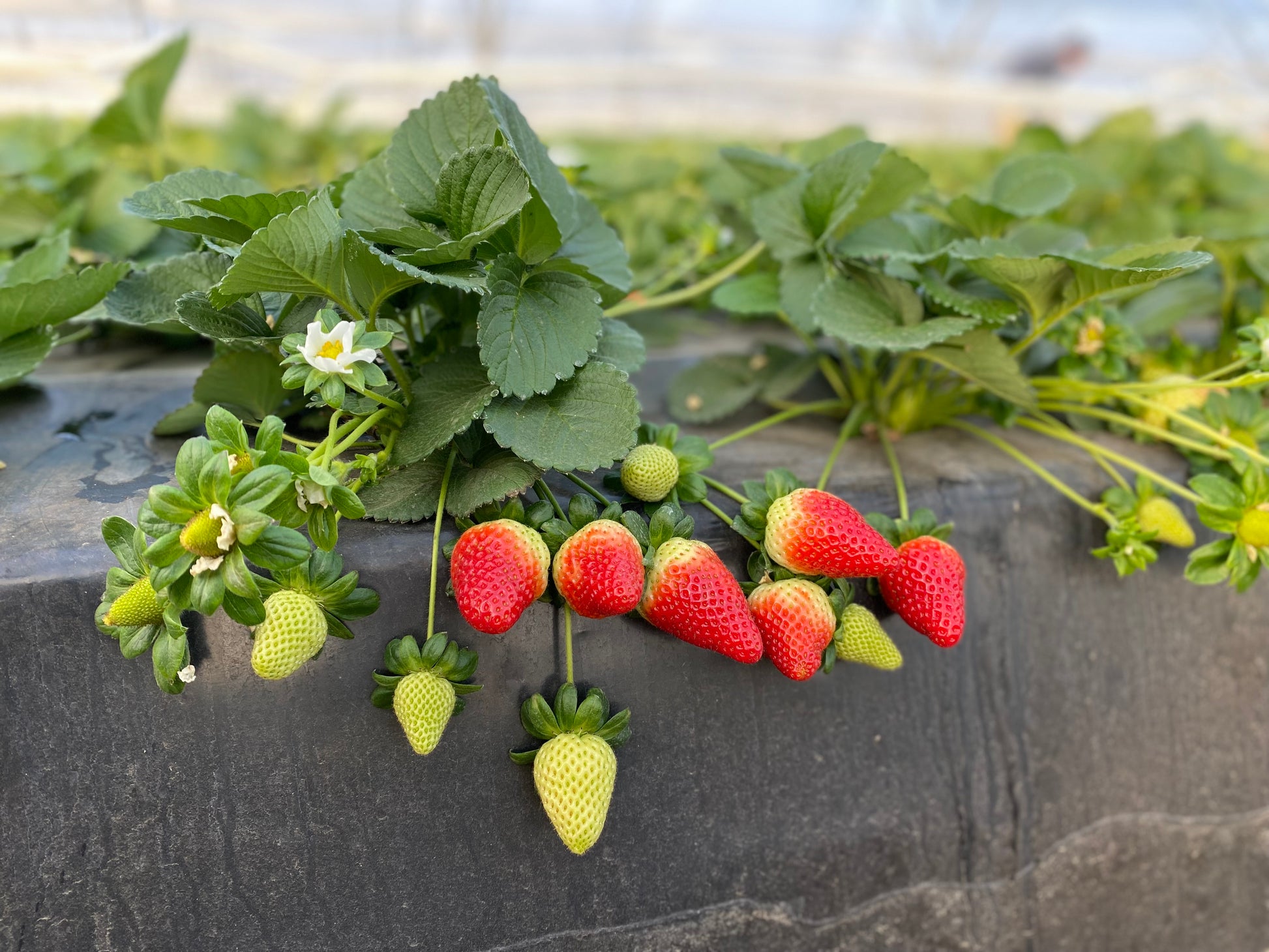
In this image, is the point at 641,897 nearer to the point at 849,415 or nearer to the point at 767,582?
the point at 767,582

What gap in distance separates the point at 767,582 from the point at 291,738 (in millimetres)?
346

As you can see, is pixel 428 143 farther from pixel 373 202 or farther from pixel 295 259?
pixel 295 259

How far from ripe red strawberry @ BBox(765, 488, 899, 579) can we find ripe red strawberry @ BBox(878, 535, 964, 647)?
3cm

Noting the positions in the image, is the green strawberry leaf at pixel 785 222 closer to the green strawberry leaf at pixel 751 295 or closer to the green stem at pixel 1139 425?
the green strawberry leaf at pixel 751 295

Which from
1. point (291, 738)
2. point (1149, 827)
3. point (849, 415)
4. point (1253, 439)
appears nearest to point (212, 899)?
point (291, 738)

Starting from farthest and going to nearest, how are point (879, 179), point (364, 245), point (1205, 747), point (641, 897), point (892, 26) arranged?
1. point (892, 26)
2. point (1205, 747)
3. point (879, 179)
4. point (641, 897)
5. point (364, 245)

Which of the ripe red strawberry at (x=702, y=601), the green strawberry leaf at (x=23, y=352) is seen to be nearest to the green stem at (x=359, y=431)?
the ripe red strawberry at (x=702, y=601)

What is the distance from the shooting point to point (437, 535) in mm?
600

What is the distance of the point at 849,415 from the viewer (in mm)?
977

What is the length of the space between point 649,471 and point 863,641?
202 millimetres

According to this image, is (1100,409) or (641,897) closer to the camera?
(641,897)

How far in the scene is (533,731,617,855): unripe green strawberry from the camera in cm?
57

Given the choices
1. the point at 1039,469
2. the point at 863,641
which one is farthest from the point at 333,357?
the point at 1039,469

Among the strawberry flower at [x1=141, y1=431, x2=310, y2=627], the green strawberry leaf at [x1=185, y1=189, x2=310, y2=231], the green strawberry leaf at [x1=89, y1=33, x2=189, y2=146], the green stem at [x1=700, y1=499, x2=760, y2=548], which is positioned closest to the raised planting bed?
the green stem at [x1=700, y1=499, x2=760, y2=548]
